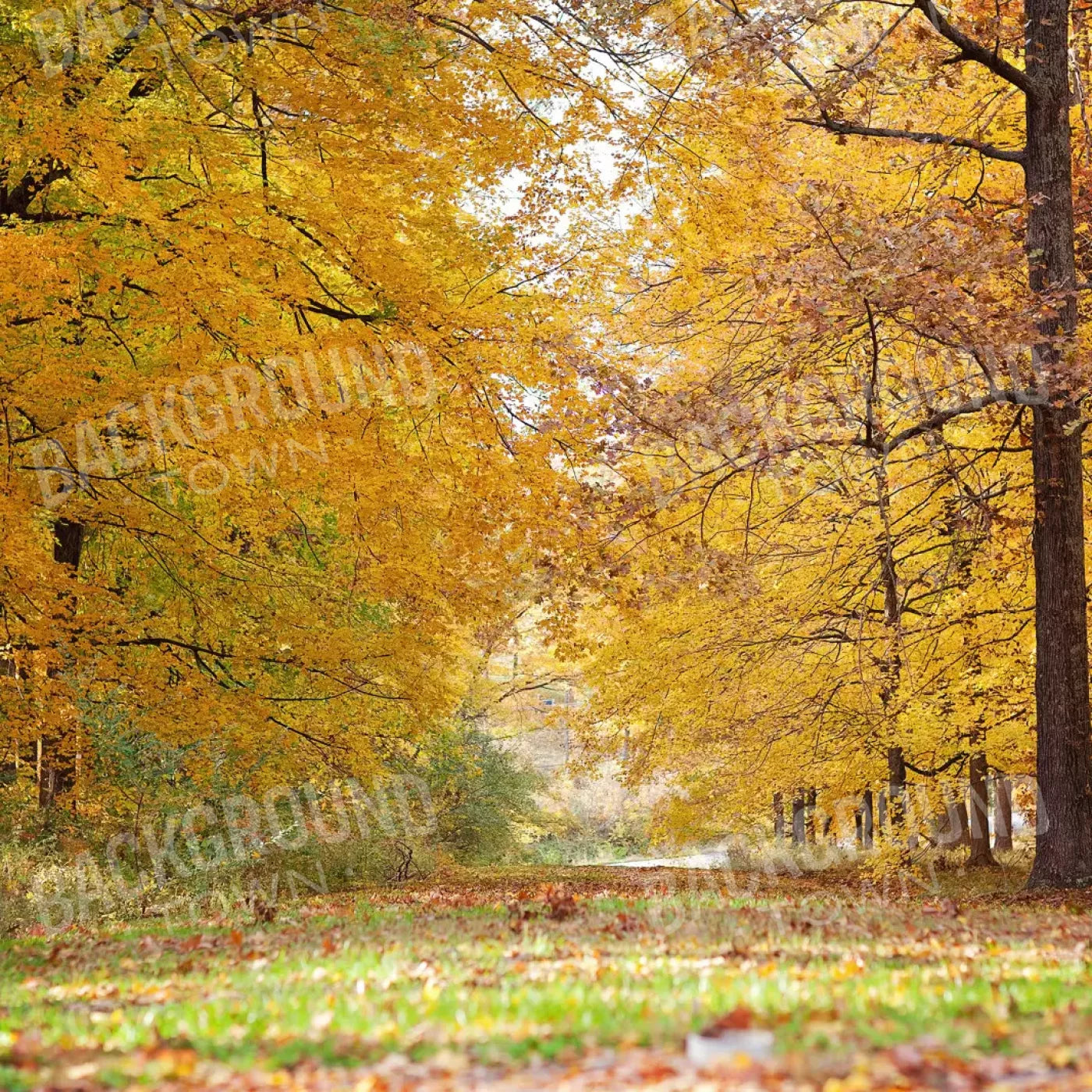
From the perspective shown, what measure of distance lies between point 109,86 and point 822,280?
641 centimetres

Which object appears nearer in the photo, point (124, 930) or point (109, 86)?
point (124, 930)

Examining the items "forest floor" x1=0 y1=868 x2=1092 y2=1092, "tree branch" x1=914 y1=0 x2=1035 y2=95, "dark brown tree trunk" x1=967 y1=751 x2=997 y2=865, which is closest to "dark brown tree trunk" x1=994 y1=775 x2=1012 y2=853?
"dark brown tree trunk" x1=967 y1=751 x2=997 y2=865

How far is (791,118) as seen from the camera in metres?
11.5

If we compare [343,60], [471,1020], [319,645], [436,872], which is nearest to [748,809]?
[436,872]

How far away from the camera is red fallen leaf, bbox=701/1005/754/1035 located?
331 cm

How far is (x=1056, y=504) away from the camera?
10.5 m

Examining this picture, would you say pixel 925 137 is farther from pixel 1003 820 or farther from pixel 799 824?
pixel 799 824

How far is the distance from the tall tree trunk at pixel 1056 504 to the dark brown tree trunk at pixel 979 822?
9.95 m

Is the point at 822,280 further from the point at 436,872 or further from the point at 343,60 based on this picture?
the point at 436,872

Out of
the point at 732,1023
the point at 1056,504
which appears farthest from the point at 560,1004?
the point at 1056,504

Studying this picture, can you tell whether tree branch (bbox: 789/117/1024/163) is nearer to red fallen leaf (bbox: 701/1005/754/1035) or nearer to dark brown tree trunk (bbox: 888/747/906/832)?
dark brown tree trunk (bbox: 888/747/906/832)

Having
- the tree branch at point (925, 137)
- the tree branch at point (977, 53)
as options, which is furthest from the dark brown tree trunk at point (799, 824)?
the tree branch at point (977, 53)

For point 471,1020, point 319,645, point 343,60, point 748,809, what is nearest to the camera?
point 471,1020

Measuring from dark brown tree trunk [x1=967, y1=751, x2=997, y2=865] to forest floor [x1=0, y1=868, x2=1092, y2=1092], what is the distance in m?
14.0
